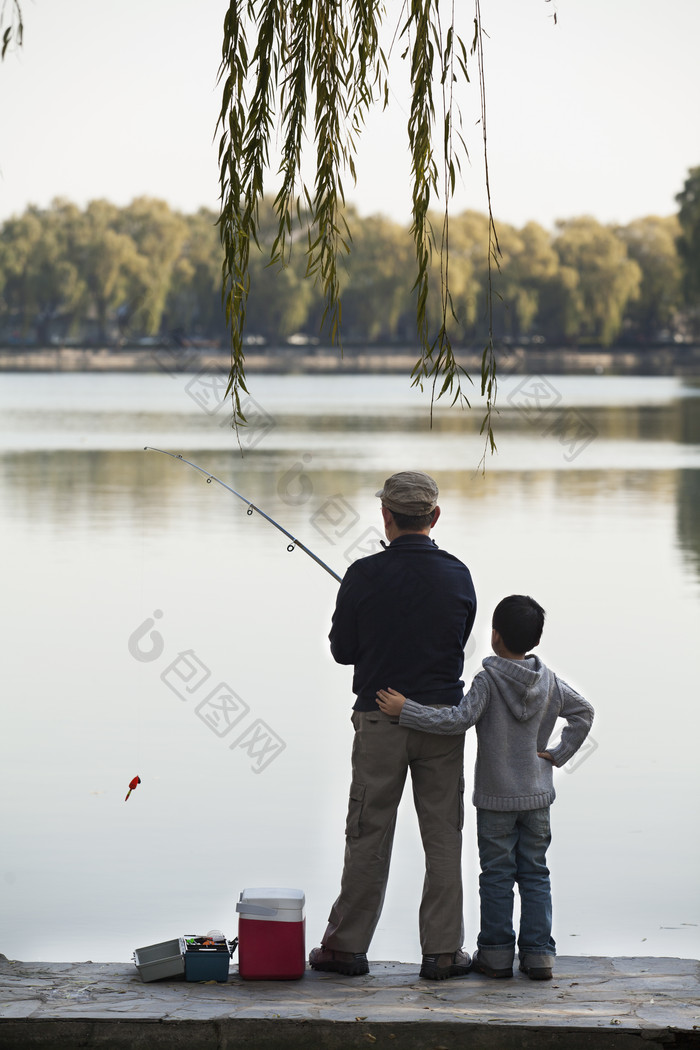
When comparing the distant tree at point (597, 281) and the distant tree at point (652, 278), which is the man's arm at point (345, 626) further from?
the distant tree at point (652, 278)

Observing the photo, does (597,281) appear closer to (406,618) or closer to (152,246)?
(152,246)

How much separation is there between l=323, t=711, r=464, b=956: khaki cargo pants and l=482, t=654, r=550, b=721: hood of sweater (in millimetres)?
155

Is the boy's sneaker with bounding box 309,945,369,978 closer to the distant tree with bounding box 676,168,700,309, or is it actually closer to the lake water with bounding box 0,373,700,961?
the lake water with bounding box 0,373,700,961

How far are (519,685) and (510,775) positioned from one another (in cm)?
21

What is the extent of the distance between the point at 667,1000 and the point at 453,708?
2.66 ft

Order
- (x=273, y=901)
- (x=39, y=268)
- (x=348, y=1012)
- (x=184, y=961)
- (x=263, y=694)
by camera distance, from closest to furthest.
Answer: (x=348, y=1012)
(x=184, y=961)
(x=273, y=901)
(x=263, y=694)
(x=39, y=268)

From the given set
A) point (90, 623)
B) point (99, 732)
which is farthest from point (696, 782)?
point (90, 623)

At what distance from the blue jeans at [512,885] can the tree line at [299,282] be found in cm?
7557

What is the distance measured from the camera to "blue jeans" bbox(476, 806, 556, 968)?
374 cm

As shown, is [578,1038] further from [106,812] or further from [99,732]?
[99,732]

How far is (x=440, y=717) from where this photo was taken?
12.2 feet

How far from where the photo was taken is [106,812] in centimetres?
607

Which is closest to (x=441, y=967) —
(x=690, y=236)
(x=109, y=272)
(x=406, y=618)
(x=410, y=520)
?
(x=406, y=618)

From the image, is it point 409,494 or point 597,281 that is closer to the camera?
point 409,494
